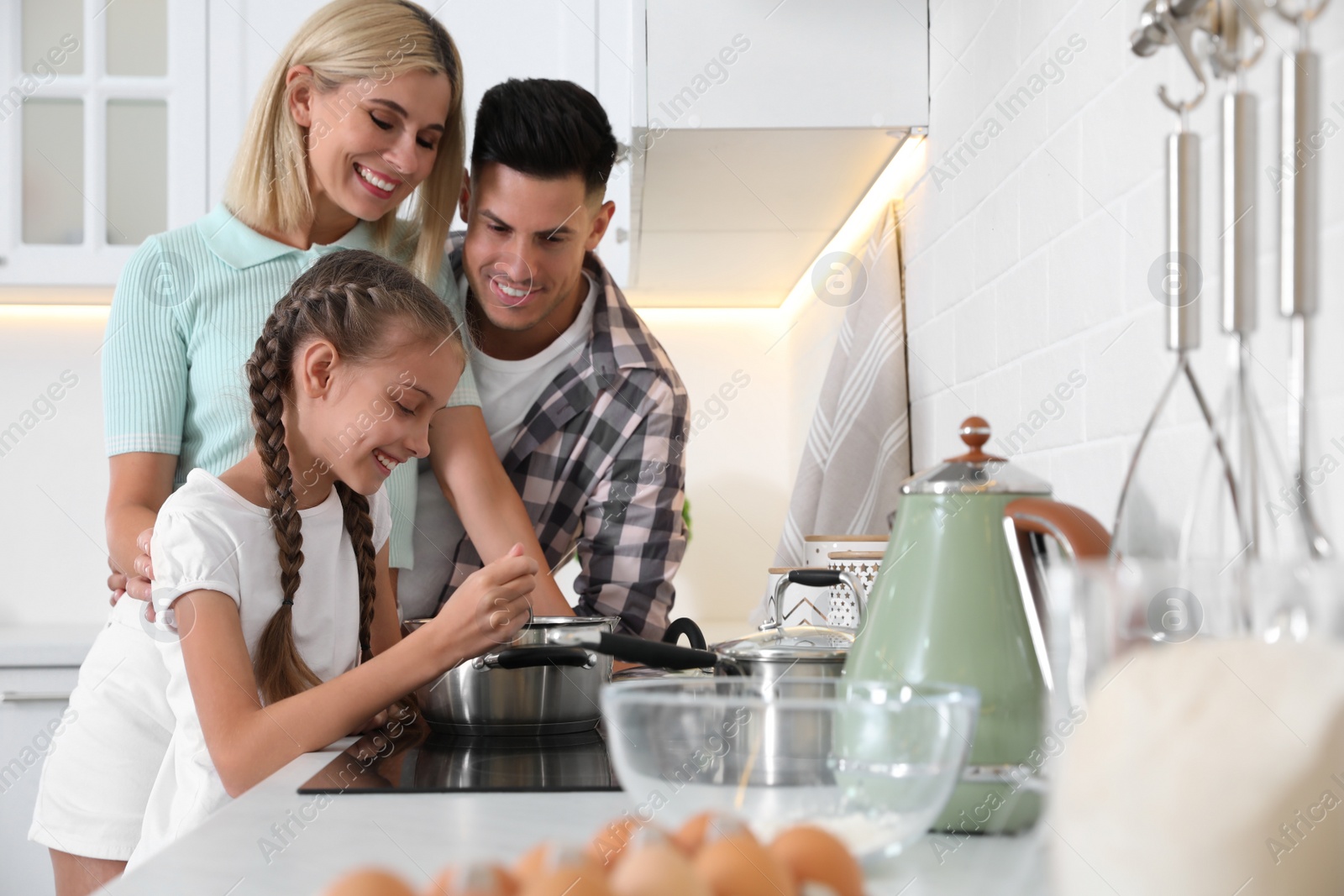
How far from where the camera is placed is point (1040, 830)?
16.0 inches

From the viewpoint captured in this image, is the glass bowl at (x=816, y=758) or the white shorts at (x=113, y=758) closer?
the glass bowl at (x=816, y=758)

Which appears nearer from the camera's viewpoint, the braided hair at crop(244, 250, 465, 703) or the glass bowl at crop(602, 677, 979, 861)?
the glass bowl at crop(602, 677, 979, 861)

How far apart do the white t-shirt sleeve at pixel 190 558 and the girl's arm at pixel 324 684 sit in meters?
0.04

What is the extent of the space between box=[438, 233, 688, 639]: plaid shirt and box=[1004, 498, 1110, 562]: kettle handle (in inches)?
42.4

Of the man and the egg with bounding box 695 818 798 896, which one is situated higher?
the man

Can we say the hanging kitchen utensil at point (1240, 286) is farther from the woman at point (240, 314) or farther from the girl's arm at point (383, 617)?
the girl's arm at point (383, 617)

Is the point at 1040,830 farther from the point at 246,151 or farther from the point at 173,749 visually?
the point at 246,151

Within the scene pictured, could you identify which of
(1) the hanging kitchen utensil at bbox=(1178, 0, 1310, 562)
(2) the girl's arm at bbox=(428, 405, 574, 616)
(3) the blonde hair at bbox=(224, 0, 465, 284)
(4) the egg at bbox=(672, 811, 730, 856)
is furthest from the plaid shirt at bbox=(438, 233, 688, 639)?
(4) the egg at bbox=(672, 811, 730, 856)

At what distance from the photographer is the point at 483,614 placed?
3.10ft

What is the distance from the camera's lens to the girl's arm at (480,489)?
1.39 m

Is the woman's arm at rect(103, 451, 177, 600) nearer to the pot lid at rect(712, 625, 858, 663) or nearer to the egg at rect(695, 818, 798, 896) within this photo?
the pot lid at rect(712, 625, 858, 663)

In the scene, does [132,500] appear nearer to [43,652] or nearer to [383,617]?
[383,617]

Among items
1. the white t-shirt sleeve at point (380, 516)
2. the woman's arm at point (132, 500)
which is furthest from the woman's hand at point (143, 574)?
the white t-shirt sleeve at point (380, 516)

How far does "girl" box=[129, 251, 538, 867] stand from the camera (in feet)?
3.11
